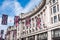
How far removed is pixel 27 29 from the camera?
5694cm

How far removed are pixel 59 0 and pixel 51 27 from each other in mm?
7234

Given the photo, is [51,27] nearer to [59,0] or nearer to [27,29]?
[59,0]

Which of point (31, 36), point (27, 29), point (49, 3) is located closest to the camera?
point (49, 3)

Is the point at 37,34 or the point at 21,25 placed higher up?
the point at 21,25

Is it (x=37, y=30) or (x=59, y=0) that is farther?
(x=37, y=30)

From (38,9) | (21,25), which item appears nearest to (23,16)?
(21,25)

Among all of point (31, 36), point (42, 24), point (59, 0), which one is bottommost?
point (31, 36)

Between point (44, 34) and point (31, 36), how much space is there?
33.3ft

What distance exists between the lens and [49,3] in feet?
130

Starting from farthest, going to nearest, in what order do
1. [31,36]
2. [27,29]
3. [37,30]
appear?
[27,29] → [31,36] → [37,30]

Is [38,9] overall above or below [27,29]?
above

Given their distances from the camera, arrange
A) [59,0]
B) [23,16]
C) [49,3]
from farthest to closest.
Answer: [23,16], [49,3], [59,0]

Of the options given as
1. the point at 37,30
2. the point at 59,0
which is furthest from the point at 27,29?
the point at 59,0

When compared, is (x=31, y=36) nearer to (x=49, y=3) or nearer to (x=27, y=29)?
(x=27, y=29)
